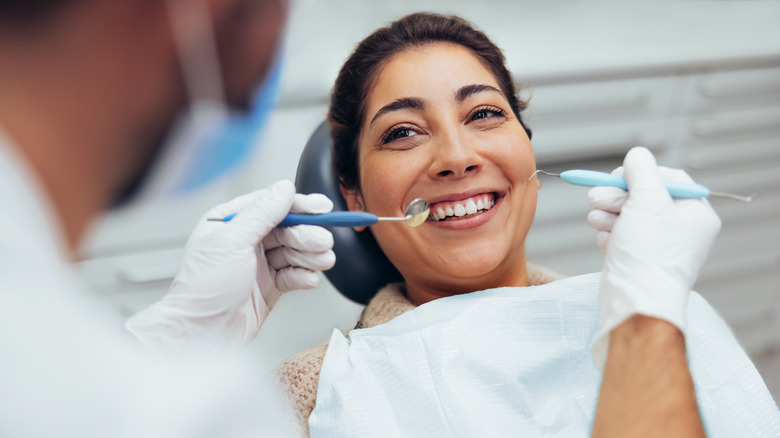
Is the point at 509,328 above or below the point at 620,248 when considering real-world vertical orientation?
below

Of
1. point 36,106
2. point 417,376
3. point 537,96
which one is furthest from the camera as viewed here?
point 537,96

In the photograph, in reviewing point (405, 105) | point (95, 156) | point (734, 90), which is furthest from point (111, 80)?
point (734, 90)

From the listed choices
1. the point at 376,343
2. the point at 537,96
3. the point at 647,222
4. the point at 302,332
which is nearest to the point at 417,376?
the point at 376,343

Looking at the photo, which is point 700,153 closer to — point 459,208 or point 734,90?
point 734,90

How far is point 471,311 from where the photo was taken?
38.7 inches

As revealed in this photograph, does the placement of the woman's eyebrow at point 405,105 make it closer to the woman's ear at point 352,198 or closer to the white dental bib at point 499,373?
the woman's ear at point 352,198

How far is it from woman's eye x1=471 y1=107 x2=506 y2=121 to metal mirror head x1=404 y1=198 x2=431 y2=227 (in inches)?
9.4

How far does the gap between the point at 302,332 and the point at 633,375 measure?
1222 millimetres

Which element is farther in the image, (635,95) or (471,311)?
(635,95)

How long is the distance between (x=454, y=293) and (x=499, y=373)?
274mm

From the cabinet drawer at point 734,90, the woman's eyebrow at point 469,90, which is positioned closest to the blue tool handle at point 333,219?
the woman's eyebrow at point 469,90

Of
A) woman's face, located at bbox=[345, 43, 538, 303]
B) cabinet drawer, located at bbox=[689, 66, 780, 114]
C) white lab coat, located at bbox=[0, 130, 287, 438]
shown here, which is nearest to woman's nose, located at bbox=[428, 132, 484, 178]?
woman's face, located at bbox=[345, 43, 538, 303]

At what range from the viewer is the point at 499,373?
911mm

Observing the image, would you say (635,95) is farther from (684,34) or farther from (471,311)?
(471,311)
